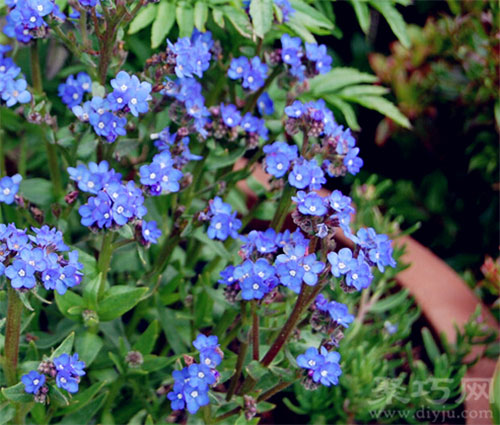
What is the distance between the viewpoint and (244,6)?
4.81ft

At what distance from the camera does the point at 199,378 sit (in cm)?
113

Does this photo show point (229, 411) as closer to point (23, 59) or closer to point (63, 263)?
point (63, 263)

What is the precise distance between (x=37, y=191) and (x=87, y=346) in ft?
1.34

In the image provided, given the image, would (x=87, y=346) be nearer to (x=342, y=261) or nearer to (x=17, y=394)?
(x=17, y=394)

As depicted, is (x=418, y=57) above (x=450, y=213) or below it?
above

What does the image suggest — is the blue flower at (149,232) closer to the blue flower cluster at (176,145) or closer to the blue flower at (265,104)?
the blue flower cluster at (176,145)

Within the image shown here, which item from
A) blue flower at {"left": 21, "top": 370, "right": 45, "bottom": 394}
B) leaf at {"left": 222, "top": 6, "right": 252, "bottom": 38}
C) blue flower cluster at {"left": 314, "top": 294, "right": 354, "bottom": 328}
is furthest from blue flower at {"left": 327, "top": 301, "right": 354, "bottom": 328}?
leaf at {"left": 222, "top": 6, "right": 252, "bottom": 38}

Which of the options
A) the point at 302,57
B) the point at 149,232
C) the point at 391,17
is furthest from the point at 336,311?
the point at 391,17

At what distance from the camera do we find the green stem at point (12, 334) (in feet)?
3.58

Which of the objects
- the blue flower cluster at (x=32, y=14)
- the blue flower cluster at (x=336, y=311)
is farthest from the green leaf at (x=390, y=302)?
the blue flower cluster at (x=32, y=14)

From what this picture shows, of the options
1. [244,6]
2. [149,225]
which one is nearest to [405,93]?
[244,6]

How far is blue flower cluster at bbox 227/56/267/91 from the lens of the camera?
1.40m

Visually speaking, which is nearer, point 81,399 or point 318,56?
point 81,399

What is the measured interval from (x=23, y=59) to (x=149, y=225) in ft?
2.91
